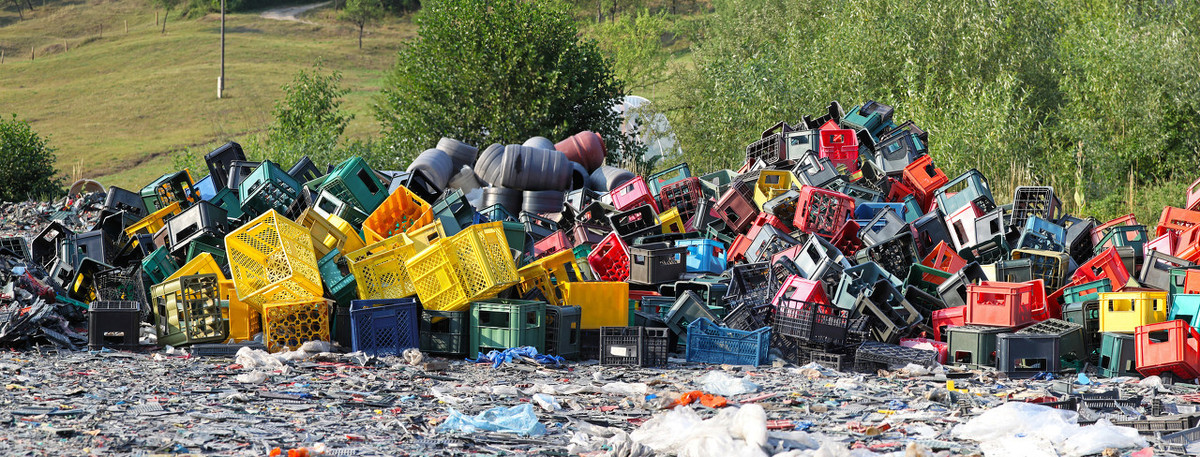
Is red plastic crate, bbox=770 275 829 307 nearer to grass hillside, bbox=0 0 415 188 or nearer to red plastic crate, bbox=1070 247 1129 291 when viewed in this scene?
red plastic crate, bbox=1070 247 1129 291

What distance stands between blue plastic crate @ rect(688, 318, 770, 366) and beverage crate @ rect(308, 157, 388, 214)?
3.64 meters

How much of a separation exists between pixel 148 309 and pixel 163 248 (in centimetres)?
57

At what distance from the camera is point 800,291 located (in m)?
8.07

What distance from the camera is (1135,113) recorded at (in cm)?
2044

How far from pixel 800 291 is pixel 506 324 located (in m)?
2.43

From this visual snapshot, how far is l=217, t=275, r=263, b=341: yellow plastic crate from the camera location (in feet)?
26.0

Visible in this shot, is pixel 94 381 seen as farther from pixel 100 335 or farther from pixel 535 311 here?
pixel 535 311

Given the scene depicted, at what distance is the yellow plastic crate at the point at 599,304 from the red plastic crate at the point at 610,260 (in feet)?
3.68

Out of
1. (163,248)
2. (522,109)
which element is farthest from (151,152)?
(163,248)

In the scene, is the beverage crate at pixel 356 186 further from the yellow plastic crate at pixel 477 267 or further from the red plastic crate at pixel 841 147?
the red plastic crate at pixel 841 147

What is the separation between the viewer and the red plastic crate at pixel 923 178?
11.5 meters

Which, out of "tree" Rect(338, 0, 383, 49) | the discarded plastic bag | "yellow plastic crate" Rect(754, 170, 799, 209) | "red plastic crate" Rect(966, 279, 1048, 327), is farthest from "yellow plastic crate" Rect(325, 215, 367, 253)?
"tree" Rect(338, 0, 383, 49)

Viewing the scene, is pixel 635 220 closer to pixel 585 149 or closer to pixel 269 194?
pixel 269 194

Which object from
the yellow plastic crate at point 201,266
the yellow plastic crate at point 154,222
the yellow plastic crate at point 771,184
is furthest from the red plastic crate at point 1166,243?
the yellow plastic crate at point 154,222
